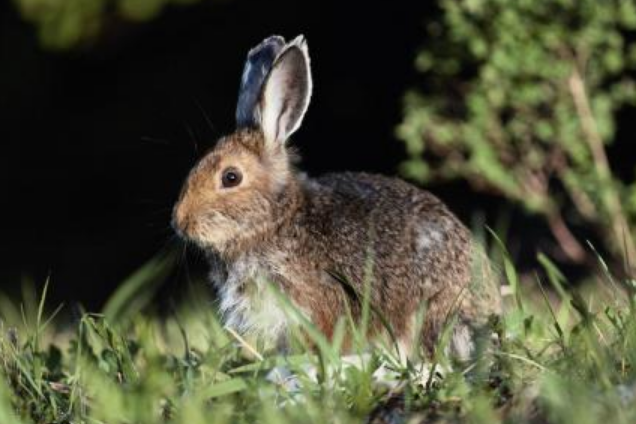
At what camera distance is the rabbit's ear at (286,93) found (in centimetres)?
506

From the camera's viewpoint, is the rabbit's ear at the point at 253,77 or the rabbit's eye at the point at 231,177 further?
the rabbit's ear at the point at 253,77

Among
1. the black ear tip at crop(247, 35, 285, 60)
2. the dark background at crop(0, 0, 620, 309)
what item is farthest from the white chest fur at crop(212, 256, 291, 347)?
the dark background at crop(0, 0, 620, 309)

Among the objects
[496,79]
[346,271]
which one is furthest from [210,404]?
[496,79]

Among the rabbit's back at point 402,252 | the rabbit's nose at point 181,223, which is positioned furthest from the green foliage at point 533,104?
the rabbit's nose at point 181,223

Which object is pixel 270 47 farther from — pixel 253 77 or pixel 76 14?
pixel 76 14

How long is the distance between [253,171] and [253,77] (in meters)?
0.54

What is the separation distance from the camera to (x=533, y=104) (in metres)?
7.65

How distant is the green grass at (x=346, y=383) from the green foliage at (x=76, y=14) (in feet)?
15.2

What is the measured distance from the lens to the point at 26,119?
12.1 metres

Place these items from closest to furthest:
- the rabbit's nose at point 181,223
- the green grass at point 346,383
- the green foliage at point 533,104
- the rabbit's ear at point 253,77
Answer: the green grass at point 346,383 → the rabbit's nose at point 181,223 → the rabbit's ear at point 253,77 → the green foliage at point 533,104

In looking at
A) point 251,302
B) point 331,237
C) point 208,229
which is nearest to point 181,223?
point 208,229

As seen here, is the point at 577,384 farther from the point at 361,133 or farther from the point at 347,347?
the point at 361,133

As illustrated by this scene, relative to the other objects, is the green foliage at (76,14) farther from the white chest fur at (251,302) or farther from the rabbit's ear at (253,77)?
the white chest fur at (251,302)

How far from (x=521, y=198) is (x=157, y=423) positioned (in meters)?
4.87
